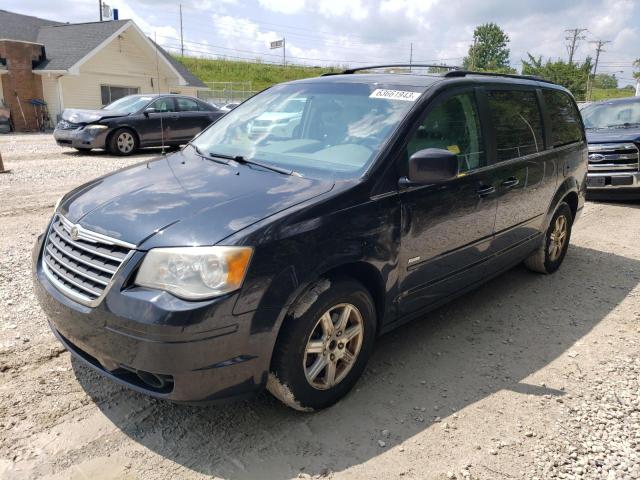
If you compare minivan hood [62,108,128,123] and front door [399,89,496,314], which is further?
minivan hood [62,108,128,123]

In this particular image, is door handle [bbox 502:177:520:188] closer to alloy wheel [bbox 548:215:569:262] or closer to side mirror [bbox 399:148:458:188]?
side mirror [bbox 399:148:458:188]

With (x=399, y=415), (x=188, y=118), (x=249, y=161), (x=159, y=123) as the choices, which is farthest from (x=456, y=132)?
(x=188, y=118)

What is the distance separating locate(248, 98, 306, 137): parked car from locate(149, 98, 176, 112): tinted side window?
1061 cm

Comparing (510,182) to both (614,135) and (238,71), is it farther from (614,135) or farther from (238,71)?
(238,71)

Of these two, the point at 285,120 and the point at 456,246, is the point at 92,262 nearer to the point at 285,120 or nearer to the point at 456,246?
the point at 285,120

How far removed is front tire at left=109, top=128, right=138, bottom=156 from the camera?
12.8m

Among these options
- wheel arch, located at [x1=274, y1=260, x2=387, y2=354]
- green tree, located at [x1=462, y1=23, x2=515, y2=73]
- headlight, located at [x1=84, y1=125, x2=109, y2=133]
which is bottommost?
wheel arch, located at [x1=274, y1=260, x2=387, y2=354]

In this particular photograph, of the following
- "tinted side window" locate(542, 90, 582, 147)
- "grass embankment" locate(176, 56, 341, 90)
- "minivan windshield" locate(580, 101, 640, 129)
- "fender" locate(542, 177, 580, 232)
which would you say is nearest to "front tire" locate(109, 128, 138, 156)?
"minivan windshield" locate(580, 101, 640, 129)

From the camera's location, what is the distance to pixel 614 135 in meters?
9.28

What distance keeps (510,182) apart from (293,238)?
2.32m

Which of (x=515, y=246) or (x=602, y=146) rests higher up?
(x=602, y=146)

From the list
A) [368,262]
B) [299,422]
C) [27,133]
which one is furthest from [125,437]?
[27,133]

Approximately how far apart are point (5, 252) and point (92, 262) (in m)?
3.44

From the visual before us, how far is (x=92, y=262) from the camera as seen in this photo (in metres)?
2.64
